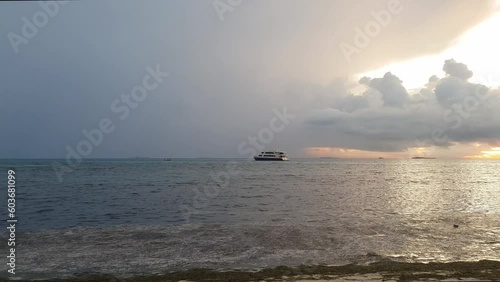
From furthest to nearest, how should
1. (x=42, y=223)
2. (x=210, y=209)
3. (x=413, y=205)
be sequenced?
(x=413, y=205) → (x=210, y=209) → (x=42, y=223)

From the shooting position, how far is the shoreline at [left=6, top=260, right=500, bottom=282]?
1131 cm

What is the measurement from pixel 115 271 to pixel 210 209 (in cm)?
1794

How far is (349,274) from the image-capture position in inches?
470

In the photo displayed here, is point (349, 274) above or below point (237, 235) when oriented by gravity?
above

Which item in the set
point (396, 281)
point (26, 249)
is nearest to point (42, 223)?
point (26, 249)

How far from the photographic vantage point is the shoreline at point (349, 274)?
1131 centimetres

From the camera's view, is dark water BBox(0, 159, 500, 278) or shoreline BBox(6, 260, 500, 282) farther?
dark water BBox(0, 159, 500, 278)

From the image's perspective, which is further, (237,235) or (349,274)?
(237,235)

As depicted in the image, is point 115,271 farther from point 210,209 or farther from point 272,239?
point 210,209

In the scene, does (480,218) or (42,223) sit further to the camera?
(480,218)

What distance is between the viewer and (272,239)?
1847 cm

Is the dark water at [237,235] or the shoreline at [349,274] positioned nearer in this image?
the shoreline at [349,274]

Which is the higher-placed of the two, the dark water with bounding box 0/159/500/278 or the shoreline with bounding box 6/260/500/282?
the shoreline with bounding box 6/260/500/282

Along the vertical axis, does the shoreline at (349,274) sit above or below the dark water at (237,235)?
above
